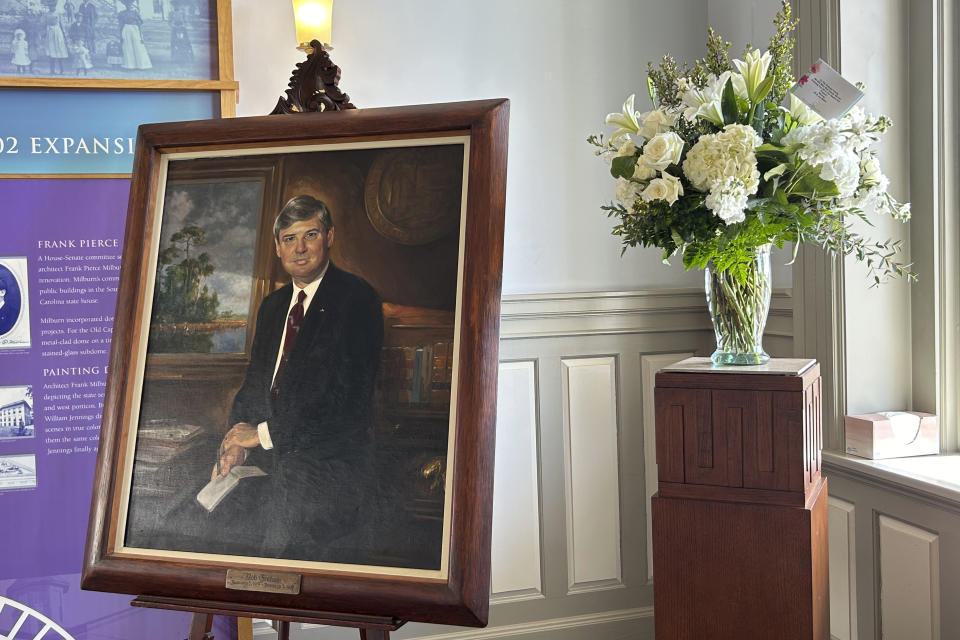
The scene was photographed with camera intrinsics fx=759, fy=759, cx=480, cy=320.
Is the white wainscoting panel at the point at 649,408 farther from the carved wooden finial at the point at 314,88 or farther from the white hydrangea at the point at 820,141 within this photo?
the carved wooden finial at the point at 314,88

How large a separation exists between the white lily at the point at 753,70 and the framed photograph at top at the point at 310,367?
1.60ft

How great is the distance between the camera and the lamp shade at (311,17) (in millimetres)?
2357

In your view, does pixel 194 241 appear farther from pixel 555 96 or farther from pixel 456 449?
pixel 555 96

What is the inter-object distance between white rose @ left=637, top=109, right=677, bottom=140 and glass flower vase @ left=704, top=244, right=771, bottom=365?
30cm

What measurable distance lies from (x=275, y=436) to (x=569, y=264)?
1593 mm

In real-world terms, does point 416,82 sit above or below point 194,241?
above

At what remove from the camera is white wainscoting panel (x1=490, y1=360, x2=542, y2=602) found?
9.03ft

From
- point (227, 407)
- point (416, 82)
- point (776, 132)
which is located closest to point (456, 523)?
point (227, 407)

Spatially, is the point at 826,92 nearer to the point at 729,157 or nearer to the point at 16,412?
the point at 729,157

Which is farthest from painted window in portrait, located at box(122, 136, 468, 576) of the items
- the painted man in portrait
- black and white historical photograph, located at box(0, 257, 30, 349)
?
black and white historical photograph, located at box(0, 257, 30, 349)

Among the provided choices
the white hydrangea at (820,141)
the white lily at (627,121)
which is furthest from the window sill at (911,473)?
the white lily at (627,121)

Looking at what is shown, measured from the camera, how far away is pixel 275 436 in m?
1.47

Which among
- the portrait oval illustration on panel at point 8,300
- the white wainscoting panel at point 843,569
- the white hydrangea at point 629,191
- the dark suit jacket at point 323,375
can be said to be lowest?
the white wainscoting panel at point 843,569

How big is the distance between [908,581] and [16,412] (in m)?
2.46
